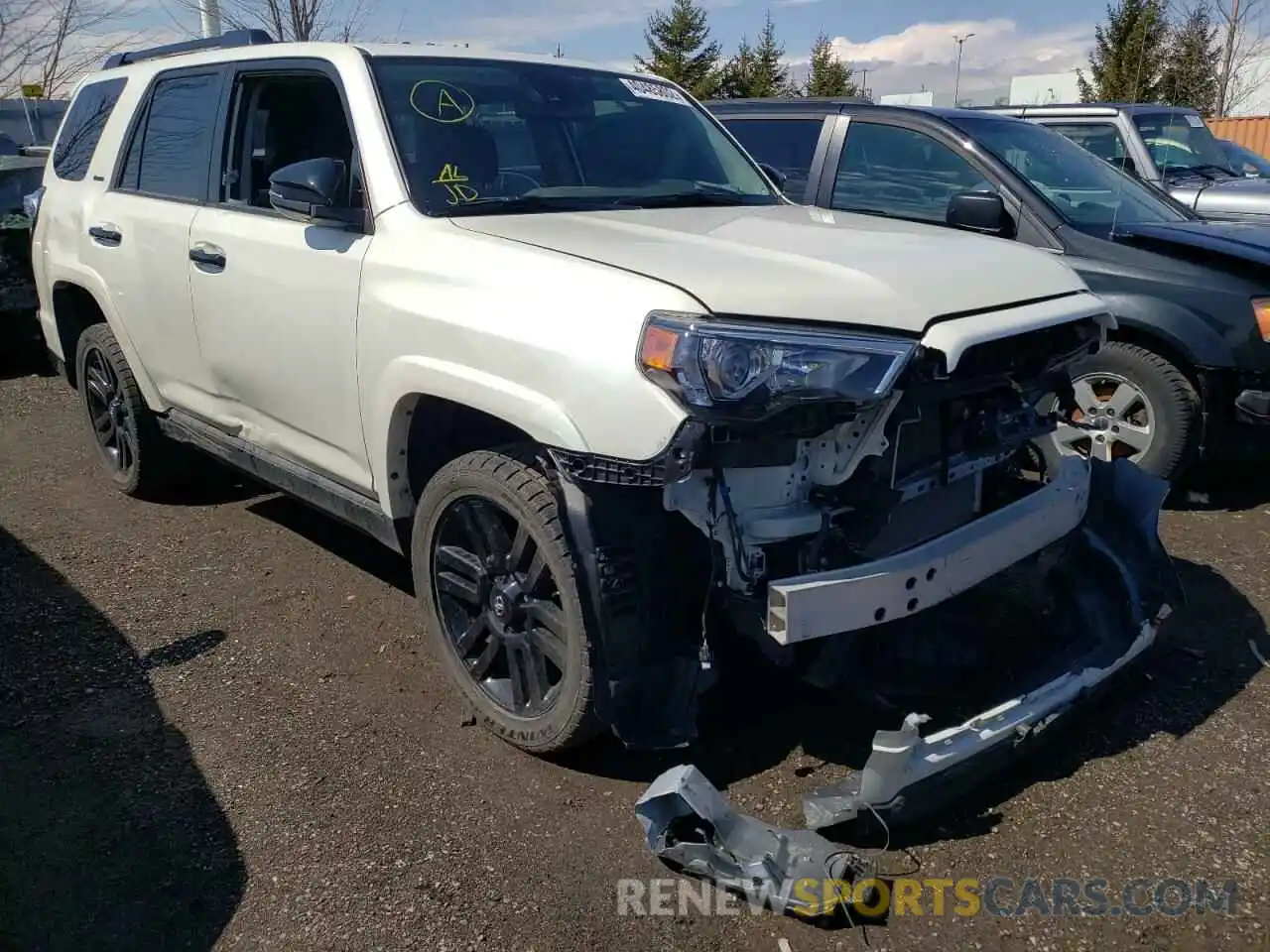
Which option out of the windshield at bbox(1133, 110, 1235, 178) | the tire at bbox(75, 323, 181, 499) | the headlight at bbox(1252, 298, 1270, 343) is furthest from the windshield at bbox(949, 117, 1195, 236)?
the tire at bbox(75, 323, 181, 499)

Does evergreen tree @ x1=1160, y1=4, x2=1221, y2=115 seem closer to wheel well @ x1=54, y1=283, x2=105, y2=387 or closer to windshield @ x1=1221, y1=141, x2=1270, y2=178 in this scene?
windshield @ x1=1221, y1=141, x2=1270, y2=178

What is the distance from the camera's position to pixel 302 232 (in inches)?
138

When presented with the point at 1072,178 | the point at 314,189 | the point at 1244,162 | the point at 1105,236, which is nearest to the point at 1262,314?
the point at 1105,236

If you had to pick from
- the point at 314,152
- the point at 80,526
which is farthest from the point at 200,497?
the point at 314,152

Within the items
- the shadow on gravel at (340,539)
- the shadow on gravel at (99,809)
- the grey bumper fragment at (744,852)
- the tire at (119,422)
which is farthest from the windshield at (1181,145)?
the shadow on gravel at (99,809)

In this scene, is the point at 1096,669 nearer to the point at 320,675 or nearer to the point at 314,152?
the point at 320,675

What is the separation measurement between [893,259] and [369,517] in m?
1.89

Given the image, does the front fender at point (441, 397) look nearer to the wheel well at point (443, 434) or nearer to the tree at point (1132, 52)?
the wheel well at point (443, 434)

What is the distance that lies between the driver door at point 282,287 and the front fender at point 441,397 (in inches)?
5.6

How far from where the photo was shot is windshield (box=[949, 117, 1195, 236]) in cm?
547

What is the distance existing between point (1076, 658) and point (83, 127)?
5128 mm

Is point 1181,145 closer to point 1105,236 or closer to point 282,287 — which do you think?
point 1105,236

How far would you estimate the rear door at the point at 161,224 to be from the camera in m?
4.22

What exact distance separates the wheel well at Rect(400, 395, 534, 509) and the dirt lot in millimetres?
766
